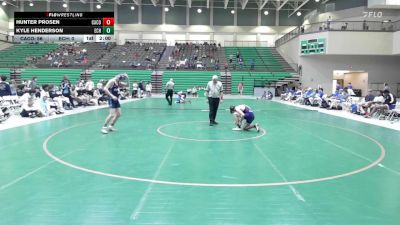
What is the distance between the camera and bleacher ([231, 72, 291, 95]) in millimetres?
36312

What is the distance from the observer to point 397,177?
5996 millimetres

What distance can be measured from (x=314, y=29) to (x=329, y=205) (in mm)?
33409

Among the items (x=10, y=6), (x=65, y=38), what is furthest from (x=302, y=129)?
Answer: (x=10, y=6)

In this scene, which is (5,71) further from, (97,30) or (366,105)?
(366,105)

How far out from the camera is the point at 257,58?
4269cm

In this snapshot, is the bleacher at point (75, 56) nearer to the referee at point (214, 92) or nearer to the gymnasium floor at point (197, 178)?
the referee at point (214, 92)

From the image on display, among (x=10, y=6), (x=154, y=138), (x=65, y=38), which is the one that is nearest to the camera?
(x=154, y=138)

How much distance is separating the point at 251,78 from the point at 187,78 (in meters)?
6.86

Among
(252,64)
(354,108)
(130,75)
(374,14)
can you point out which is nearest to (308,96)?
(354,108)

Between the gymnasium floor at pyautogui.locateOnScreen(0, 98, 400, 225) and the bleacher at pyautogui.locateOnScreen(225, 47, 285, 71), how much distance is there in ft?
97.7

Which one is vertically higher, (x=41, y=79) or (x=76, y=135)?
(x=41, y=79)

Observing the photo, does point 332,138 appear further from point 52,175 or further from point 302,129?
point 52,175

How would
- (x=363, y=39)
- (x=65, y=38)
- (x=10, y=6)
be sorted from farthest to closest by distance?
(x=10, y=6), (x=363, y=39), (x=65, y=38)
